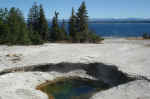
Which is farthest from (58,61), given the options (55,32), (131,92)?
(55,32)

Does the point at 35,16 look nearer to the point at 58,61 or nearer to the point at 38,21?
the point at 38,21

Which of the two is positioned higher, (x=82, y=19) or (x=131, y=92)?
(x=82, y=19)

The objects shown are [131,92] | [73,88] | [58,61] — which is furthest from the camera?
[58,61]

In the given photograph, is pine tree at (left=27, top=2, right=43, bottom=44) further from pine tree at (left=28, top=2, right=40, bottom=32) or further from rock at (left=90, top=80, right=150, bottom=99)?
rock at (left=90, top=80, right=150, bottom=99)

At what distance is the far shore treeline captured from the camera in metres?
30.1

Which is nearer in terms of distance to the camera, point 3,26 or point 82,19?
point 3,26

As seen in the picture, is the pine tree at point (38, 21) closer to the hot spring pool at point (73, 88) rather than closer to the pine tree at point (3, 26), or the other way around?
the pine tree at point (3, 26)

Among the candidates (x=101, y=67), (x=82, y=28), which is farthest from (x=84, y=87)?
(x=82, y=28)

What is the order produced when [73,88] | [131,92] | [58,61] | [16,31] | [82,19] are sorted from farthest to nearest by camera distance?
[82,19]
[16,31]
[58,61]
[73,88]
[131,92]

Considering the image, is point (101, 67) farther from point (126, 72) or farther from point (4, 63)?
point (4, 63)

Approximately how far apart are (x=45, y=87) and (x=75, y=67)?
3.93m

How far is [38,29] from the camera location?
47.7 meters

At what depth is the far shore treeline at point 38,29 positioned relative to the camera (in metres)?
30.1

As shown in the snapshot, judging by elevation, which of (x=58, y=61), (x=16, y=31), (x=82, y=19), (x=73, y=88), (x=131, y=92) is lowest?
(x=73, y=88)
